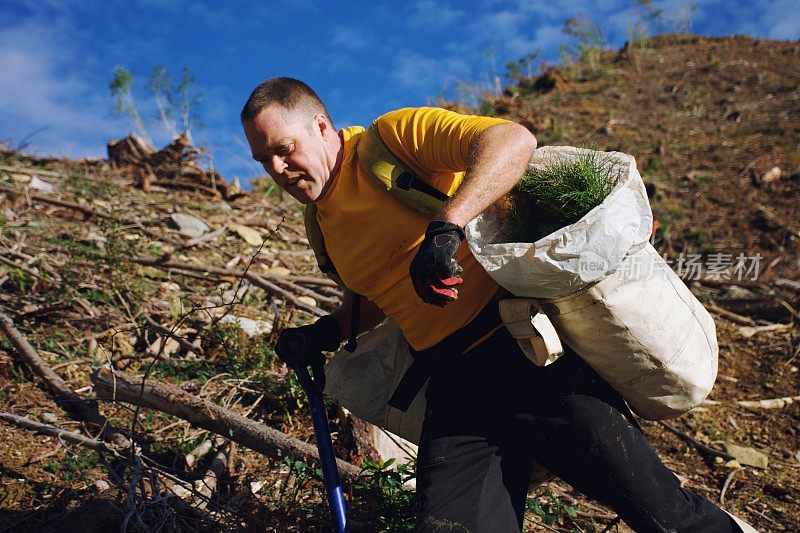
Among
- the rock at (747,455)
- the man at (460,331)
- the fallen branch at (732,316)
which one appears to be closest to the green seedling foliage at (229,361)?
the man at (460,331)

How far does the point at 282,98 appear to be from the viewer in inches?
104

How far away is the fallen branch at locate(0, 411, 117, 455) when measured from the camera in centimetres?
375

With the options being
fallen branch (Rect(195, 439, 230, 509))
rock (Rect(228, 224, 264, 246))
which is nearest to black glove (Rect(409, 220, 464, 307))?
fallen branch (Rect(195, 439, 230, 509))

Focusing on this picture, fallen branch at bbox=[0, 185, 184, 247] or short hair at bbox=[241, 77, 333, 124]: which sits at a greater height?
fallen branch at bbox=[0, 185, 184, 247]

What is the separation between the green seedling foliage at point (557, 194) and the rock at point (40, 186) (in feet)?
22.9

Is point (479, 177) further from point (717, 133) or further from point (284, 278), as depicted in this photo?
point (717, 133)

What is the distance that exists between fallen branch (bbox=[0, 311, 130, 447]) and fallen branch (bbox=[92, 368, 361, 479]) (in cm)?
18

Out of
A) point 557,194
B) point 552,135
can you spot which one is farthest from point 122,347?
point 552,135

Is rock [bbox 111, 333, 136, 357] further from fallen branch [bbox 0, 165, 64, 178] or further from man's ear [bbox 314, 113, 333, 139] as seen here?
fallen branch [bbox 0, 165, 64, 178]

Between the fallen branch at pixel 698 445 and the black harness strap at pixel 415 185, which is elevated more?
the black harness strap at pixel 415 185

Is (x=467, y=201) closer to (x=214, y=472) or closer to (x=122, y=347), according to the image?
(x=214, y=472)

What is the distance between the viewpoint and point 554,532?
330 centimetres

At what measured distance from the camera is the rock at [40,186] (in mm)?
7789

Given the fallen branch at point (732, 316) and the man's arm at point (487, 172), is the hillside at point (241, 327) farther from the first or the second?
the man's arm at point (487, 172)
